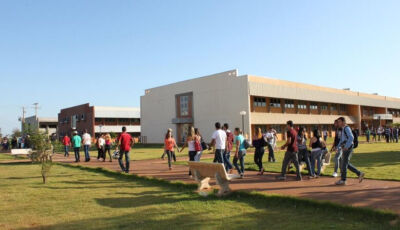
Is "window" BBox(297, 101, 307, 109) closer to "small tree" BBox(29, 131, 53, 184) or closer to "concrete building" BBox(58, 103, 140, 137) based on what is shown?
"concrete building" BBox(58, 103, 140, 137)

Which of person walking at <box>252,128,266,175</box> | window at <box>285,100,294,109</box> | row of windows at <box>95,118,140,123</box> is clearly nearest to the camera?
person walking at <box>252,128,266,175</box>

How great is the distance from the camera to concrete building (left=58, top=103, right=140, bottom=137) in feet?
213

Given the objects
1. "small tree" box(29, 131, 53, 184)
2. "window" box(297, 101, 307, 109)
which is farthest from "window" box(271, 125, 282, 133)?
"small tree" box(29, 131, 53, 184)

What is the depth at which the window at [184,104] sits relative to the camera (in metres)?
44.0

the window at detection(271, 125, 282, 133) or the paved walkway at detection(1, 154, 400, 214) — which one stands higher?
the window at detection(271, 125, 282, 133)

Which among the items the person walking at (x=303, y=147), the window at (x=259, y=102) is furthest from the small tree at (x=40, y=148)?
the window at (x=259, y=102)

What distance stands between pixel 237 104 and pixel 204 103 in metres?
5.13

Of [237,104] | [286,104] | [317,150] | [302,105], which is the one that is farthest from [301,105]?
[317,150]

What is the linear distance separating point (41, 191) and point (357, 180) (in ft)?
27.0

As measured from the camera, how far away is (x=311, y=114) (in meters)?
48.8

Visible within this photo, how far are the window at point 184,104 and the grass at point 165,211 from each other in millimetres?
35000

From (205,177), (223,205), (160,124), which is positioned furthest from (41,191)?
(160,124)

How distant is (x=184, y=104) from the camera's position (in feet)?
146

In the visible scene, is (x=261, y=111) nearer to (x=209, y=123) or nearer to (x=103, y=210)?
(x=209, y=123)
